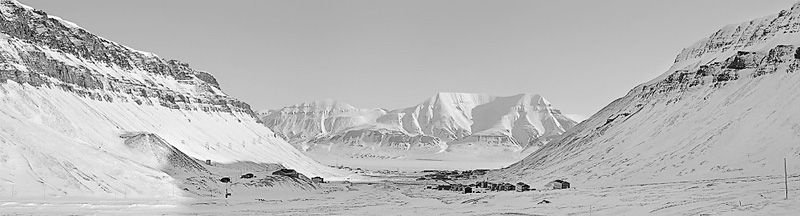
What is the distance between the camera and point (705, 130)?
421 feet

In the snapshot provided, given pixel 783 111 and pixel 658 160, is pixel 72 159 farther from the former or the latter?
pixel 783 111

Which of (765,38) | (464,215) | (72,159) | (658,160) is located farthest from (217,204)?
(765,38)

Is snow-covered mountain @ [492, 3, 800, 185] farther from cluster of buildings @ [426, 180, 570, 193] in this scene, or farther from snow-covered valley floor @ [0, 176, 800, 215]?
snow-covered valley floor @ [0, 176, 800, 215]

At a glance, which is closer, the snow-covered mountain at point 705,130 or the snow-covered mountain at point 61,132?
the snow-covered mountain at point 61,132

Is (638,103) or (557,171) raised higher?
(638,103)

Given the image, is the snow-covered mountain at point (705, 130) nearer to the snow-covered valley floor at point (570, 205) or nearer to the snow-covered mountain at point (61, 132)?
the snow-covered valley floor at point (570, 205)

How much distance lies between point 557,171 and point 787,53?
56.6 m

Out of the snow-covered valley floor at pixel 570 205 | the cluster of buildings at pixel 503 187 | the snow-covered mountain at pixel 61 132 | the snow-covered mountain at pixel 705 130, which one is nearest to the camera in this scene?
the snow-covered valley floor at pixel 570 205

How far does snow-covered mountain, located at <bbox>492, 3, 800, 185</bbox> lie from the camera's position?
10725 cm

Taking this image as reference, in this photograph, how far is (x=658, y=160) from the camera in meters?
123

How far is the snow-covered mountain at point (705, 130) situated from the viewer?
10725cm

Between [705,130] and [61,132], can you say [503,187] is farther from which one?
[61,132]

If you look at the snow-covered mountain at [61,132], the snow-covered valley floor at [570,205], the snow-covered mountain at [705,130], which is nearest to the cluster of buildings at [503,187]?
the snow-covered mountain at [705,130]

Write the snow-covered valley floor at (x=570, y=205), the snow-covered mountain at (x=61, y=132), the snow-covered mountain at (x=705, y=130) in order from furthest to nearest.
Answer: the snow-covered mountain at (x=705, y=130), the snow-covered mountain at (x=61, y=132), the snow-covered valley floor at (x=570, y=205)
